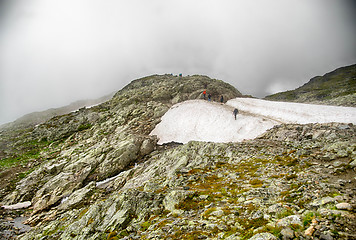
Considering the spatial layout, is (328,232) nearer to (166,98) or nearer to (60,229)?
(60,229)

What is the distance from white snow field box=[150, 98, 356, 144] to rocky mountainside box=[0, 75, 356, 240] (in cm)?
402

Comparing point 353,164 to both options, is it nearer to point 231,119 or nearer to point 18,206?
point 231,119

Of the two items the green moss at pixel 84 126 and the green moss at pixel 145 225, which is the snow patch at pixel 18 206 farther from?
the green moss at pixel 84 126

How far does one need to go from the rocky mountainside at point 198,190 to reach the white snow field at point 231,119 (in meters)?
4.02

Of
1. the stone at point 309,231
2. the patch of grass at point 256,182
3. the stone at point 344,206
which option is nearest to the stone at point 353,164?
the patch of grass at point 256,182

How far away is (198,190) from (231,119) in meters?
26.5

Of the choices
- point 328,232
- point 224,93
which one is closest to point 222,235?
point 328,232

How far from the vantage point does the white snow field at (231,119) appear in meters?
27.1

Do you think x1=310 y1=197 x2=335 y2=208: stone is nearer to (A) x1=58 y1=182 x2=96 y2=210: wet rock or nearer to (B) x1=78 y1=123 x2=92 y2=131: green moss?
(A) x1=58 y1=182 x2=96 y2=210: wet rock

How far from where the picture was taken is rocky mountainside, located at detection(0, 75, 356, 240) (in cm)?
780

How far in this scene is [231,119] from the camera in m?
37.7

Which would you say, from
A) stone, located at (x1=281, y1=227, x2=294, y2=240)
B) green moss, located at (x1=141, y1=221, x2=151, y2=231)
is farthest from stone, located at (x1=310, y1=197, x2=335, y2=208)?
green moss, located at (x1=141, y1=221, x2=151, y2=231)

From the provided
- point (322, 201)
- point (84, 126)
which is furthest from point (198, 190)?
point (84, 126)

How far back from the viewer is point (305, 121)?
26.7 metres
